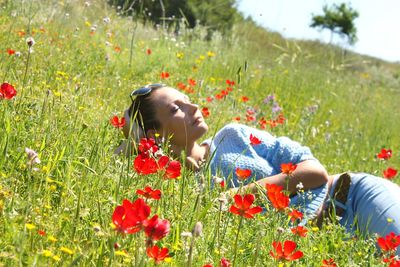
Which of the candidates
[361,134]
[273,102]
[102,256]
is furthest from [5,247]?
[361,134]

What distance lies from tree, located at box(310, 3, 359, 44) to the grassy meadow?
29398 mm

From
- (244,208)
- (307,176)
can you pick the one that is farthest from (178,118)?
(244,208)

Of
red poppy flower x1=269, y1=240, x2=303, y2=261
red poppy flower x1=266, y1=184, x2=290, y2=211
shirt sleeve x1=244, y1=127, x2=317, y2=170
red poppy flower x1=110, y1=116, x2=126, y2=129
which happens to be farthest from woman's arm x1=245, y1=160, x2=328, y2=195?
red poppy flower x1=269, y1=240, x2=303, y2=261

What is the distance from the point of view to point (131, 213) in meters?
1.33

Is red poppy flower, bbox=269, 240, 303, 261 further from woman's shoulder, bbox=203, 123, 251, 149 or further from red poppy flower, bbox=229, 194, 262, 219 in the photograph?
woman's shoulder, bbox=203, 123, 251, 149

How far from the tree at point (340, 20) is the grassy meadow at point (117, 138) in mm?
29398

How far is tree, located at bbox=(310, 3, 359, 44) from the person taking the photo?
125 feet

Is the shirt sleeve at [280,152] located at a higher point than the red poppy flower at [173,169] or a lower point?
lower

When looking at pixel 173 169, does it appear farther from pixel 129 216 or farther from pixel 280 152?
pixel 280 152

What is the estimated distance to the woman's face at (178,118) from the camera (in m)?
3.18

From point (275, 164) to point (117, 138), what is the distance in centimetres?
100

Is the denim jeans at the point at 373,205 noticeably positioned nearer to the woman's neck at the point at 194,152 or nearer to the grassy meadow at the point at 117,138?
the grassy meadow at the point at 117,138

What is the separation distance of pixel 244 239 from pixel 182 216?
292 millimetres

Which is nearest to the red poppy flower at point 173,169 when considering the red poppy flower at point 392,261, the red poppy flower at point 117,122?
the red poppy flower at point 392,261
